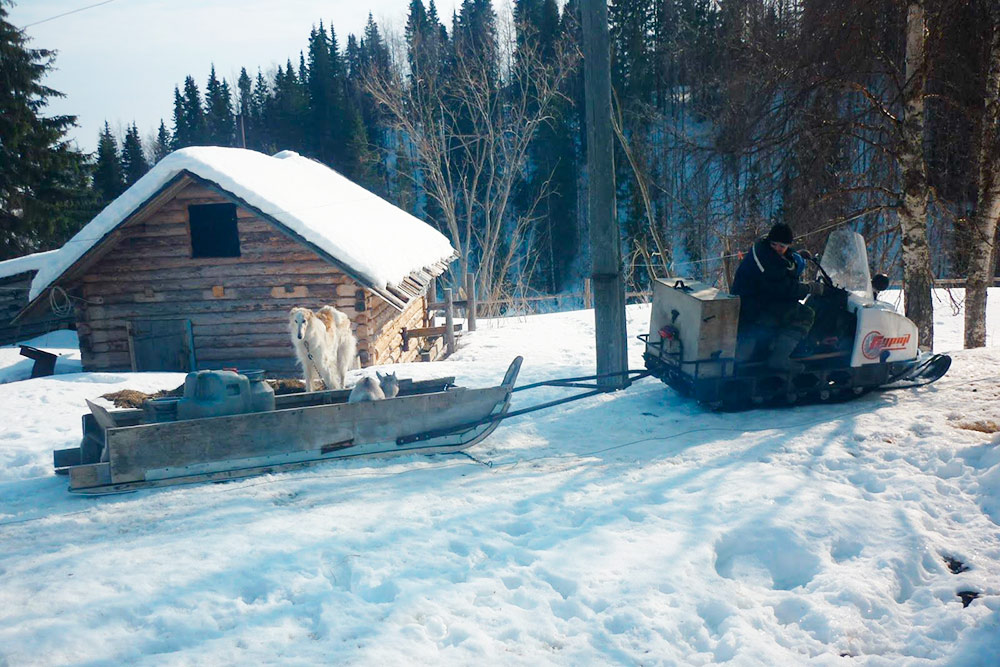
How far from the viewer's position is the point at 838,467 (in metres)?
5.27

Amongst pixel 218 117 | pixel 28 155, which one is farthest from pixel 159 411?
pixel 218 117

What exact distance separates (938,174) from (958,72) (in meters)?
1.67

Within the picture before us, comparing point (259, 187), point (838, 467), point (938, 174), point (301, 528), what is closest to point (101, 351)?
point (259, 187)

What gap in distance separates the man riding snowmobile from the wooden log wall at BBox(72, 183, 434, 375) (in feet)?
25.6

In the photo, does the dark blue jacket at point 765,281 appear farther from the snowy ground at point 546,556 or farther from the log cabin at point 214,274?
the log cabin at point 214,274

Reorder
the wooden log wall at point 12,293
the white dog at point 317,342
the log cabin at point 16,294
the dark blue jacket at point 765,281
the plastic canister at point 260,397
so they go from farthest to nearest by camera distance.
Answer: the wooden log wall at point 12,293 < the log cabin at point 16,294 < the white dog at point 317,342 < the dark blue jacket at point 765,281 < the plastic canister at point 260,397

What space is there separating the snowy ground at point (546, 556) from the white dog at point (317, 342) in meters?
2.84

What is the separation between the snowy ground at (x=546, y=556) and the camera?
3113 millimetres

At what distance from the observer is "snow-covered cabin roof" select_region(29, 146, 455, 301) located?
1183cm

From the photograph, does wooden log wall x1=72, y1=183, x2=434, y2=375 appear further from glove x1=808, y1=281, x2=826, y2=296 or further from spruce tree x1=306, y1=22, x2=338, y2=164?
spruce tree x1=306, y1=22, x2=338, y2=164

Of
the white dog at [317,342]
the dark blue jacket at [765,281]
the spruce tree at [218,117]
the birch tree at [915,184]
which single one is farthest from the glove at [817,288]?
the spruce tree at [218,117]

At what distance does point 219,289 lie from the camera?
42.9 ft

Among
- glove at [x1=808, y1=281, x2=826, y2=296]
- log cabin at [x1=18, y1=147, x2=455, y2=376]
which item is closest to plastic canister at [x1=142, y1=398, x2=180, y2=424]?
log cabin at [x1=18, y1=147, x2=455, y2=376]

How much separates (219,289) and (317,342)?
607cm
